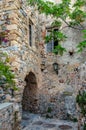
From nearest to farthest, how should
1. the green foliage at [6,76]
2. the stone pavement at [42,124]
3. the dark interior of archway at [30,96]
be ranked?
the green foliage at [6,76] → the stone pavement at [42,124] → the dark interior of archway at [30,96]

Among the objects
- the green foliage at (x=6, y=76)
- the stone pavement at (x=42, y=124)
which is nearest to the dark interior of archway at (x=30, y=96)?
the stone pavement at (x=42, y=124)

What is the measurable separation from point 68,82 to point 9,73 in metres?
3.07

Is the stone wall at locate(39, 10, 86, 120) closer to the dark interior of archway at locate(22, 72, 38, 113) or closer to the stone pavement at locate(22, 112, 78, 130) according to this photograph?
the dark interior of archway at locate(22, 72, 38, 113)

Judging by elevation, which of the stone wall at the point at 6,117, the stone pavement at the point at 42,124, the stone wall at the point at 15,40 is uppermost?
the stone wall at the point at 15,40

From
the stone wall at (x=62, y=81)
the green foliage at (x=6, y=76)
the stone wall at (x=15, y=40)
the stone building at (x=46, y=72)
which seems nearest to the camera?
the green foliage at (x=6, y=76)

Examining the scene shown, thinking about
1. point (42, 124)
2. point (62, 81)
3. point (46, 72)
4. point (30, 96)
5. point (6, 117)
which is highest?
point (46, 72)

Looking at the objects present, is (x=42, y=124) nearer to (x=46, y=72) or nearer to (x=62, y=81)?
(x=62, y=81)

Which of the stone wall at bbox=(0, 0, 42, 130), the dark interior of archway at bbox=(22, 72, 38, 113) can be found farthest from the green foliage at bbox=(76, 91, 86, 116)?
the dark interior of archway at bbox=(22, 72, 38, 113)

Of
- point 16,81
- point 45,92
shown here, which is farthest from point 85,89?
point 45,92

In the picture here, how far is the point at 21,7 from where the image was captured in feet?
20.2

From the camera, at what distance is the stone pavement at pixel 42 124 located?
627 cm

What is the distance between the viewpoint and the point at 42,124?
6.62 meters

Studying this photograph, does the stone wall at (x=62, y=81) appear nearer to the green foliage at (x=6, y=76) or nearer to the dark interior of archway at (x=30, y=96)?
the dark interior of archway at (x=30, y=96)

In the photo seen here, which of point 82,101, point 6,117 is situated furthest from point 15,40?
point 82,101
